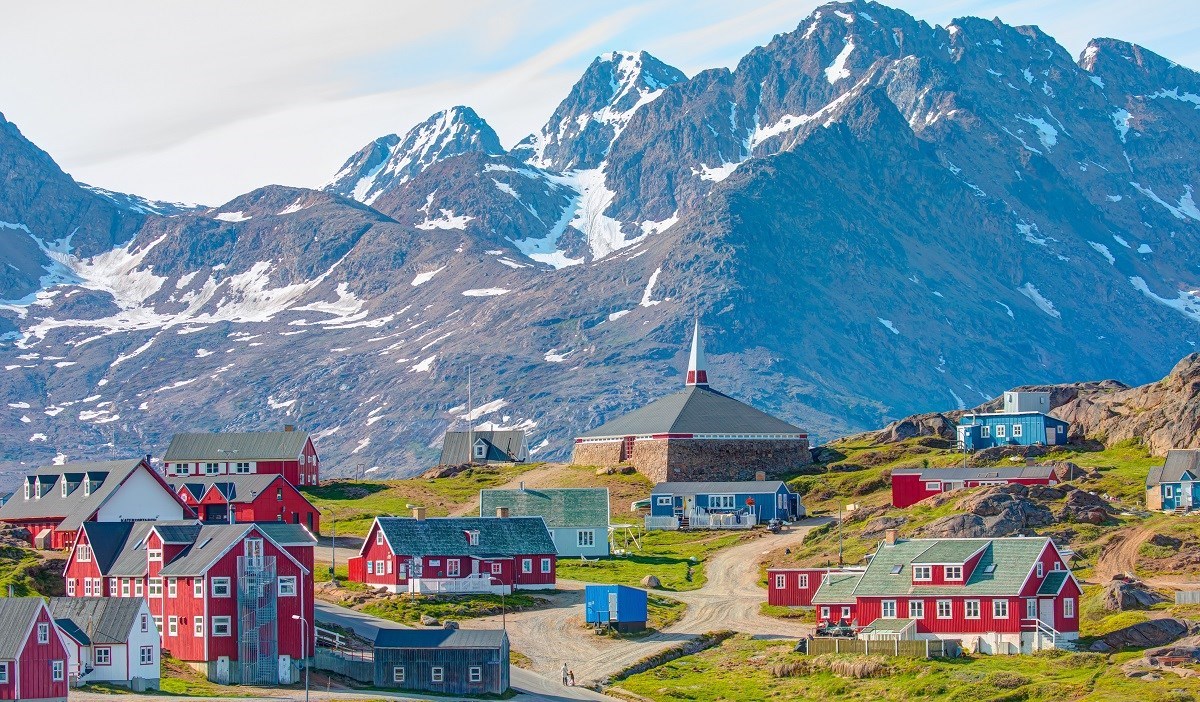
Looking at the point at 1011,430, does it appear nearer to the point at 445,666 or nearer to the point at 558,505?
the point at 558,505

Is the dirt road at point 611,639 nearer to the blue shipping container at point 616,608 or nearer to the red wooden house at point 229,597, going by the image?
the blue shipping container at point 616,608

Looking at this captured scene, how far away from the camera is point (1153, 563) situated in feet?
365

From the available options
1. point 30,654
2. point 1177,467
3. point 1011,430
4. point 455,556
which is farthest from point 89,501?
point 1011,430

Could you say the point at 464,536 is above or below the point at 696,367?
below

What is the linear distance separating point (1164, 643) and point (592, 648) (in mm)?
27924

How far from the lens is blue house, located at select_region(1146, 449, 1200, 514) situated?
422 ft

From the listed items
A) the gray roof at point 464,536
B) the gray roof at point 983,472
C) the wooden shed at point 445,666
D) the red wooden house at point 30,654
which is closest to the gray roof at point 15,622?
the red wooden house at point 30,654

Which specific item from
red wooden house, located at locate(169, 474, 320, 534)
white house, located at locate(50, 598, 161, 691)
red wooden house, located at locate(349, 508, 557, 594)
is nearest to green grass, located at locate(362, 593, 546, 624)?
red wooden house, located at locate(349, 508, 557, 594)

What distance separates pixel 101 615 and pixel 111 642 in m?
1.98

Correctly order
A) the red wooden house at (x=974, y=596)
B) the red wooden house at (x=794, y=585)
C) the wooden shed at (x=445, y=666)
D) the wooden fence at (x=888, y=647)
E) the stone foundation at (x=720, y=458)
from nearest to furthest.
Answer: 1. the wooden shed at (x=445, y=666)
2. the wooden fence at (x=888, y=647)
3. the red wooden house at (x=974, y=596)
4. the red wooden house at (x=794, y=585)
5. the stone foundation at (x=720, y=458)

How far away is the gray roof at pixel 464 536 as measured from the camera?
4345 inches

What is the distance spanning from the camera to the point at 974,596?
93.1 metres

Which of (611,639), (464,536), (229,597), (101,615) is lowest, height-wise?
(611,639)

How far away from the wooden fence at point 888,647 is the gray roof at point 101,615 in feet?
105
